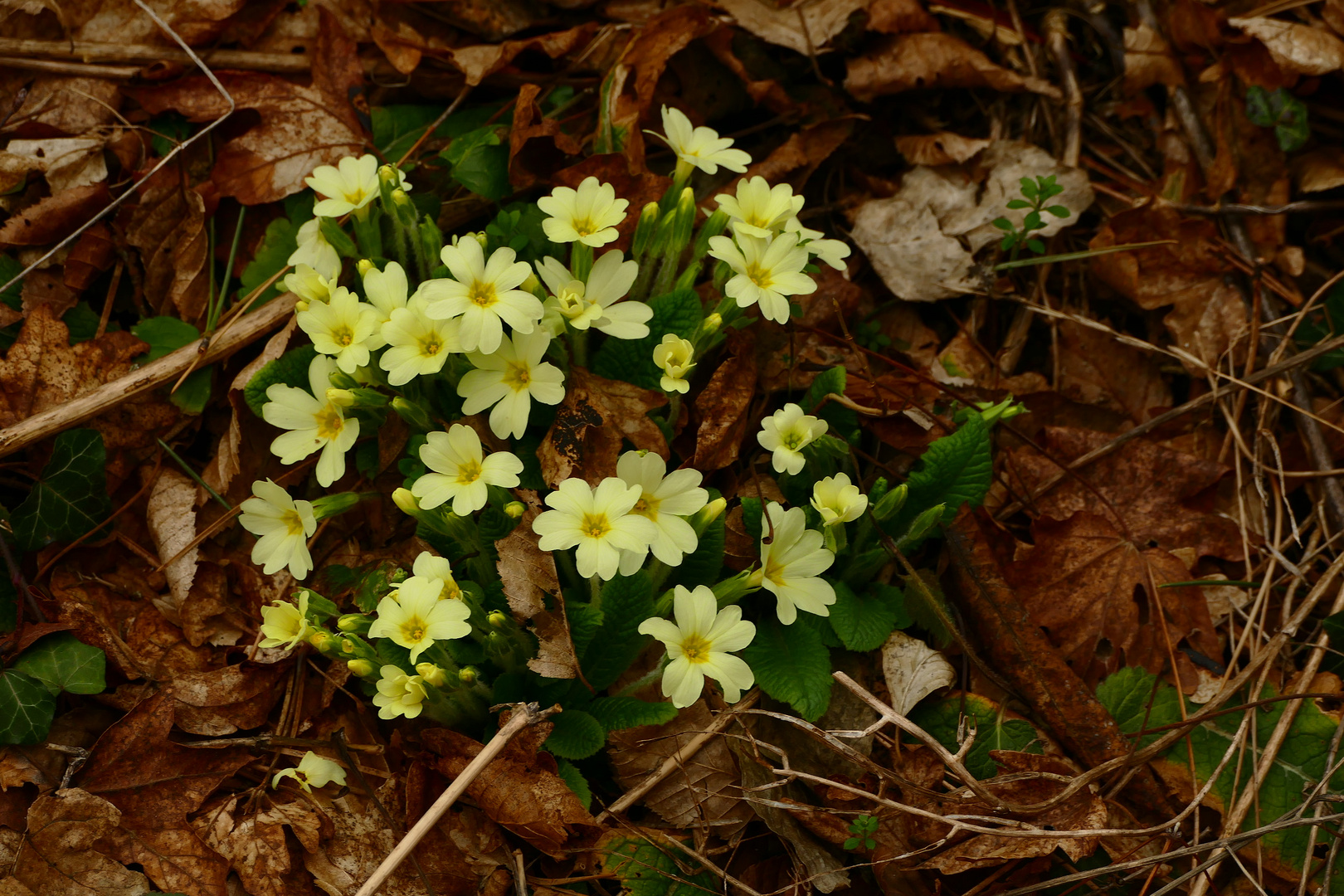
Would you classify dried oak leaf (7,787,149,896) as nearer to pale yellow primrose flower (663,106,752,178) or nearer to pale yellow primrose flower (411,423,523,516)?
pale yellow primrose flower (411,423,523,516)

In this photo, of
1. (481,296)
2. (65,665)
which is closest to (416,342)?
(481,296)

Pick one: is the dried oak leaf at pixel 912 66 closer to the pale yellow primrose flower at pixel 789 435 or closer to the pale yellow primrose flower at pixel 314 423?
the pale yellow primrose flower at pixel 789 435

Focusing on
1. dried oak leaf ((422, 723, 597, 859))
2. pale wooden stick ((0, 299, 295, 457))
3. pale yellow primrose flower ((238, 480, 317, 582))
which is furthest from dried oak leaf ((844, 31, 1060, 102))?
dried oak leaf ((422, 723, 597, 859))

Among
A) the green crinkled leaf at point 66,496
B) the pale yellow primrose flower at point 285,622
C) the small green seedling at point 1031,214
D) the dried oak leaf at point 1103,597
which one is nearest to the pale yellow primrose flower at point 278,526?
the pale yellow primrose flower at point 285,622

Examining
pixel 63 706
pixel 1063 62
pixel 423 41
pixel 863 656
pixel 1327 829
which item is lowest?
pixel 1327 829

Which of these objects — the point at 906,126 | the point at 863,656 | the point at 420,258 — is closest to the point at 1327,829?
the point at 863,656

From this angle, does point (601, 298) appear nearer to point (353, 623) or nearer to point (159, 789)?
point (353, 623)

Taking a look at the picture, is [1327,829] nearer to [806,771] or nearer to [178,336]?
[806,771]
